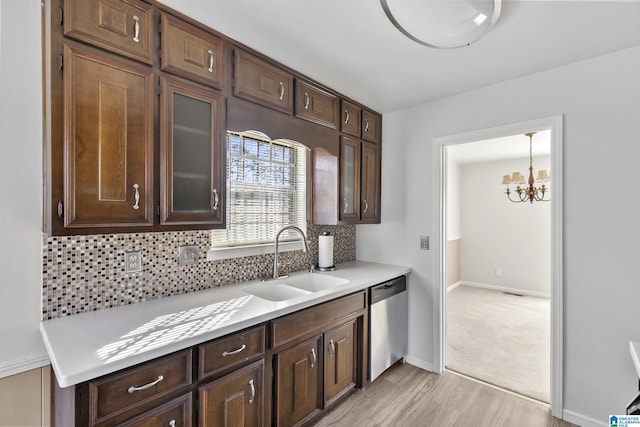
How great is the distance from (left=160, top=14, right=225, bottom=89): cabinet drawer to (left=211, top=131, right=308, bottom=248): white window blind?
478mm

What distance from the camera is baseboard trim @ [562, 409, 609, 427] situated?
1.99 m

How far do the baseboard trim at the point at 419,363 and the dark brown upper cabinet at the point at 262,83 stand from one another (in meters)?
2.45

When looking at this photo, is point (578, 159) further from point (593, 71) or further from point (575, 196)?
point (593, 71)

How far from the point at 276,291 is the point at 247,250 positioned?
376mm

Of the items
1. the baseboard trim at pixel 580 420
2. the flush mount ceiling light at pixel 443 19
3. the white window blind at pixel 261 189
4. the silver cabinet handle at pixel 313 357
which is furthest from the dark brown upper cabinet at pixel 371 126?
the baseboard trim at pixel 580 420

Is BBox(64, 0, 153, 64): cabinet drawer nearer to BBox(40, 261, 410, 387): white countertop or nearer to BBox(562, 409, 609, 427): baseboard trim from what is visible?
BBox(40, 261, 410, 387): white countertop

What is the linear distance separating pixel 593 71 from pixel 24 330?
351cm

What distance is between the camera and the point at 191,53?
1.62 metres

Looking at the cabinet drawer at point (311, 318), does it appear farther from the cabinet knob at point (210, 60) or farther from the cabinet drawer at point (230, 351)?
the cabinet knob at point (210, 60)

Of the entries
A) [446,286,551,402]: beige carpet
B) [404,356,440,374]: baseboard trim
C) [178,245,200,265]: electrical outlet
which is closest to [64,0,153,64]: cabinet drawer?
[178,245,200,265]: electrical outlet

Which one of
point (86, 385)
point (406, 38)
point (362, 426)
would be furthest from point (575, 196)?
point (86, 385)

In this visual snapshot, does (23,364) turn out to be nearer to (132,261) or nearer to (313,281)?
(132,261)

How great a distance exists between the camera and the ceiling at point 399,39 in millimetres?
1534

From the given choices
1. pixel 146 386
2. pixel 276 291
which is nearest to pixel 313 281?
pixel 276 291
